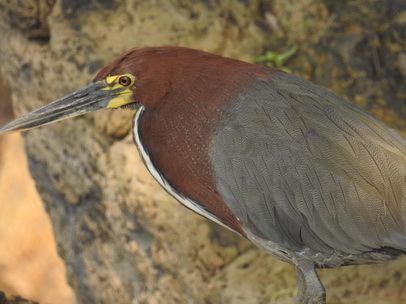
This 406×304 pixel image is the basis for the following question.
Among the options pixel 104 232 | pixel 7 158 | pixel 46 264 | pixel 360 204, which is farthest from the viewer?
pixel 7 158

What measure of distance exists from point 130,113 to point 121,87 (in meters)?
0.97

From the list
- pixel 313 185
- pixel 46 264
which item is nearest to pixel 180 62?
pixel 313 185

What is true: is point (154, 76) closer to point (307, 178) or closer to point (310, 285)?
point (307, 178)

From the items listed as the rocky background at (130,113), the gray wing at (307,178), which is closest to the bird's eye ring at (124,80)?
the gray wing at (307,178)

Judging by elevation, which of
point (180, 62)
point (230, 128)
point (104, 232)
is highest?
point (180, 62)

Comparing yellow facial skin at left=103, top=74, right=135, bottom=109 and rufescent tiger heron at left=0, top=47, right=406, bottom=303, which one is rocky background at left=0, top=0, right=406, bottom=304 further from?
yellow facial skin at left=103, top=74, right=135, bottom=109

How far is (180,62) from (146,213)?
1.06 meters

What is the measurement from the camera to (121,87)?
3104 millimetres

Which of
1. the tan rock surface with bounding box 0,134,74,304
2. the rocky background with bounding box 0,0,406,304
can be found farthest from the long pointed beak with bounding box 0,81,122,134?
the tan rock surface with bounding box 0,134,74,304

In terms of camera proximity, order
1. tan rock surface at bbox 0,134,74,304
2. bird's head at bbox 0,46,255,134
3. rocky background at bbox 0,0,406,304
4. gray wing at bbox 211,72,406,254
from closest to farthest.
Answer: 1. gray wing at bbox 211,72,406,254
2. bird's head at bbox 0,46,255,134
3. rocky background at bbox 0,0,406,304
4. tan rock surface at bbox 0,134,74,304

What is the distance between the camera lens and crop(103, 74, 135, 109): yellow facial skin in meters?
3.08

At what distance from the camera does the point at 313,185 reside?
115 inches

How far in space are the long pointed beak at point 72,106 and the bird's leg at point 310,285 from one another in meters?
1.07

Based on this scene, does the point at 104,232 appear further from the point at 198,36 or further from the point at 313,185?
the point at 313,185
